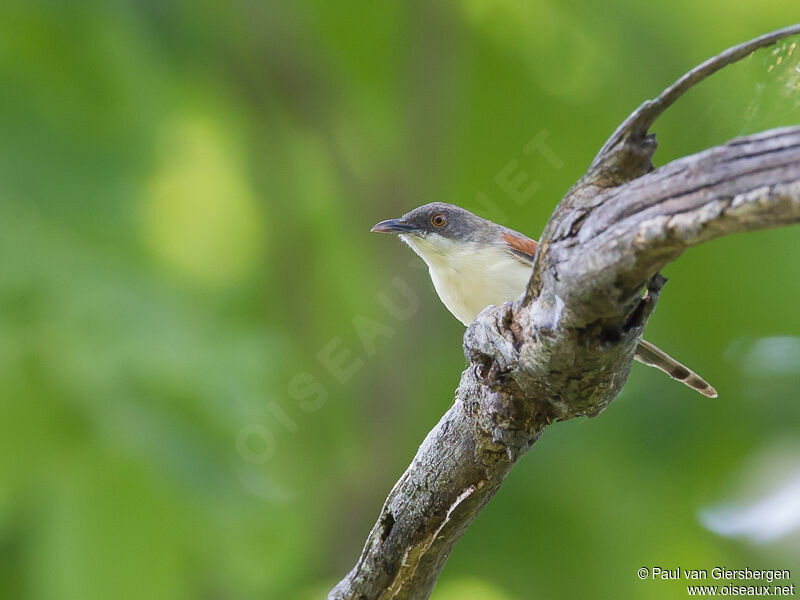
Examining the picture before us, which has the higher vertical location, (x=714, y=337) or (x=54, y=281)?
(x=54, y=281)

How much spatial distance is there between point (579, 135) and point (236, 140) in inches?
140

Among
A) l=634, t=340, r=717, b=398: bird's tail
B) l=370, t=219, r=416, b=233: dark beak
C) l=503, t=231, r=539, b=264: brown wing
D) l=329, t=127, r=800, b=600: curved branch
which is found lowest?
l=634, t=340, r=717, b=398: bird's tail

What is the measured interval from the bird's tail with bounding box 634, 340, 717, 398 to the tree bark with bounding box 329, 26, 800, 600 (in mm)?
2281

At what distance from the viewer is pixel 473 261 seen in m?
5.61

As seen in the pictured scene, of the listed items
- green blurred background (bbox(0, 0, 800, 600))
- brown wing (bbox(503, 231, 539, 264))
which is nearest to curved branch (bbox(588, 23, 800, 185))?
green blurred background (bbox(0, 0, 800, 600))

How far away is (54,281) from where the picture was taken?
5.52 meters

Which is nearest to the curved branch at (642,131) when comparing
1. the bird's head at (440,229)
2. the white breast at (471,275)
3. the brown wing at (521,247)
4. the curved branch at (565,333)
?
the curved branch at (565,333)

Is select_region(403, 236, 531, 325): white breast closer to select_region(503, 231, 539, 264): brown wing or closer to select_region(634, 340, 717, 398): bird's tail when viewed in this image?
select_region(503, 231, 539, 264): brown wing

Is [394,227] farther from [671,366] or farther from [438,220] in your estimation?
[671,366]

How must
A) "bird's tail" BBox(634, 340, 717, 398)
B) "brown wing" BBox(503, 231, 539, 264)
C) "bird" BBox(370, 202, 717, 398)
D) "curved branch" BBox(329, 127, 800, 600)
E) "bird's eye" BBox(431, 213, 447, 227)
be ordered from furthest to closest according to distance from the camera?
"bird's eye" BBox(431, 213, 447, 227), "brown wing" BBox(503, 231, 539, 264), "bird" BBox(370, 202, 717, 398), "bird's tail" BBox(634, 340, 717, 398), "curved branch" BBox(329, 127, 800, 600)

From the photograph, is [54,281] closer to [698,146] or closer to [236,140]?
[236,140]

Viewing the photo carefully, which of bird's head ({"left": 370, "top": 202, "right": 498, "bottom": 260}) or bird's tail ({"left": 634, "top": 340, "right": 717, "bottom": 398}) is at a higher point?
bird's head ({"left": 370, "top": 202, "right": 498, "bottom": 260})

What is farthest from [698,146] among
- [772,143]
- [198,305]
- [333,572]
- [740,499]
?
[333,572]

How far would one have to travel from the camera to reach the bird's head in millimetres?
5840
